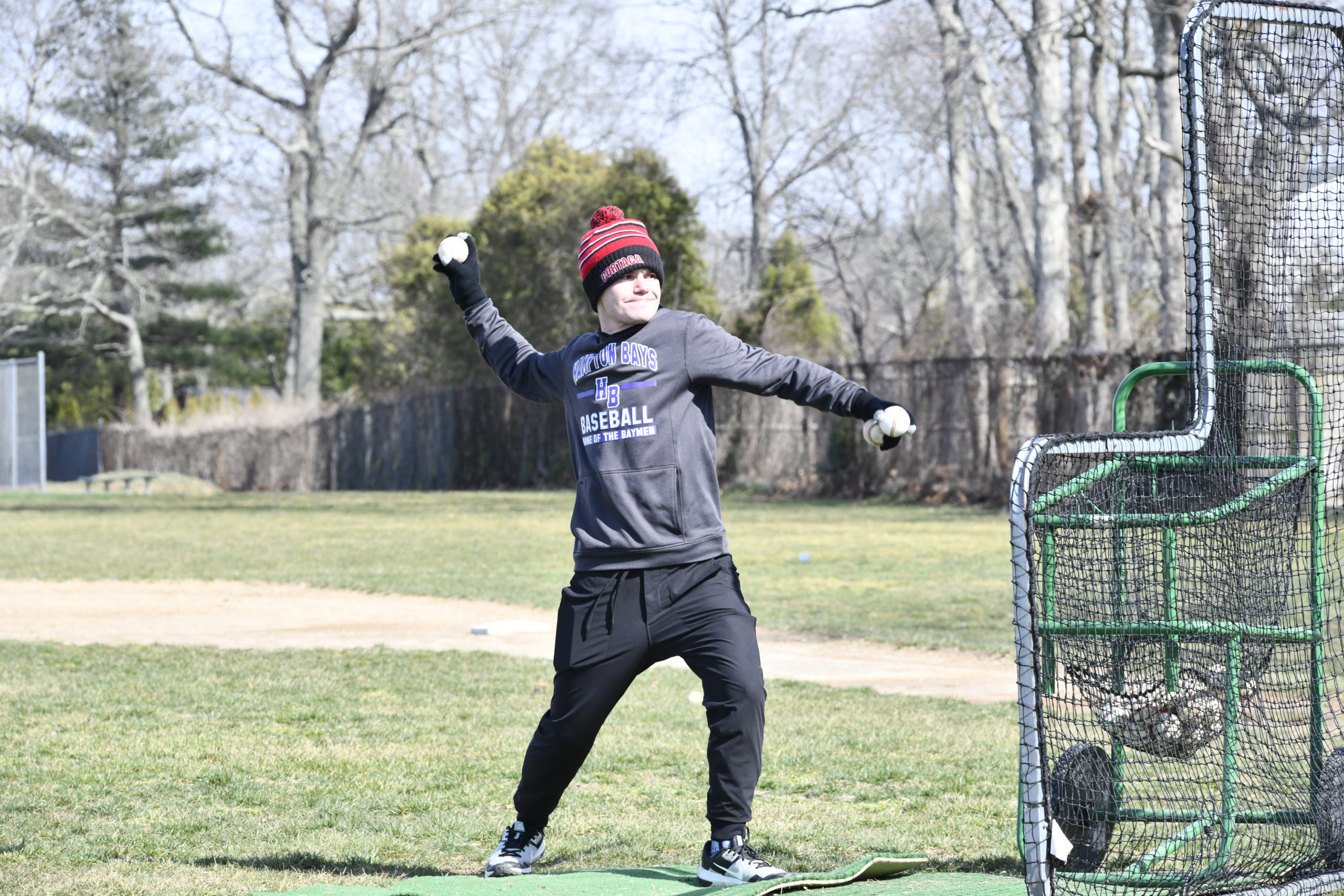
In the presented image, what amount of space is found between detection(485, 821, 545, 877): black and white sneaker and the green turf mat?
12cm

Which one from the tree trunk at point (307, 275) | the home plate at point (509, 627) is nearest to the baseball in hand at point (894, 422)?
the home plate at point (509, 627)

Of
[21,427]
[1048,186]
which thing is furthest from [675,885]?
[21,427]

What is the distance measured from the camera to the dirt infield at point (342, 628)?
7.88 m

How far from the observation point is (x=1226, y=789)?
362 cm

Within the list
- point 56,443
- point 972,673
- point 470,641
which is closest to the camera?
point 972,673

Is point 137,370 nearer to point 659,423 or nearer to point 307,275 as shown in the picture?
point 307,275

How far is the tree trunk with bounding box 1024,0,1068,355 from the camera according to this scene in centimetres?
2367

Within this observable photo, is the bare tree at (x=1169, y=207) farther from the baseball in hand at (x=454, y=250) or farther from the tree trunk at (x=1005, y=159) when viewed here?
the baseball in hand at (x=454, y=250)

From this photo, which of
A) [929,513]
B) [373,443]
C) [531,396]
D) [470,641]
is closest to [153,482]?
[373,443]

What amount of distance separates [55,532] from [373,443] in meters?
16.1

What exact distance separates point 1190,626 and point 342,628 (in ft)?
24.4

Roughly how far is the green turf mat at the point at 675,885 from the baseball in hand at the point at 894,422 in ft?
3.78

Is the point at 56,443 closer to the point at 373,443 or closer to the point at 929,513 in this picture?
the point at 373,443

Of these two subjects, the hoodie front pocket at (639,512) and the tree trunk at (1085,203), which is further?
the tree trunk at (1085,203)
